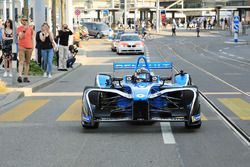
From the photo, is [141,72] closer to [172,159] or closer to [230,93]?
[172,159]

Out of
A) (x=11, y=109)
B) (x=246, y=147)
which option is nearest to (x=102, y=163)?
(x=246, y=147)

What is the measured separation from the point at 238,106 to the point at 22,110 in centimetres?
491

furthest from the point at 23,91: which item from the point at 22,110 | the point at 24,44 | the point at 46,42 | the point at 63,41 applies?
the point at 63,41

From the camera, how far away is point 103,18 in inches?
4331

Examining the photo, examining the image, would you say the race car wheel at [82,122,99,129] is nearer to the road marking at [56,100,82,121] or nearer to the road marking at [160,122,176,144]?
the road marking at [160,122,176,144]

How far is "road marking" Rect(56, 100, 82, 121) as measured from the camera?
11.2m

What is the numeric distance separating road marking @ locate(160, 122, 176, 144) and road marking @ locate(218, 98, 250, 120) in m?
1.80

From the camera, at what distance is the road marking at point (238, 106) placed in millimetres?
11477

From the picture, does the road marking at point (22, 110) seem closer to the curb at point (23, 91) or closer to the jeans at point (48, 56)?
the curb at point (23, 91)

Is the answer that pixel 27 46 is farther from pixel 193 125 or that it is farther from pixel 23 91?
pixel 193 125

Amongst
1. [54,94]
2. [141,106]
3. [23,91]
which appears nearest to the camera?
[141,106]

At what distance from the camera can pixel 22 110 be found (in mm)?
12562

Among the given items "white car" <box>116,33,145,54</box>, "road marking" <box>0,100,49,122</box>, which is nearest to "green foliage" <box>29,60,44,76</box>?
"road marking" <box>0,100,49,122</box>

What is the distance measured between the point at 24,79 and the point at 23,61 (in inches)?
25.4
